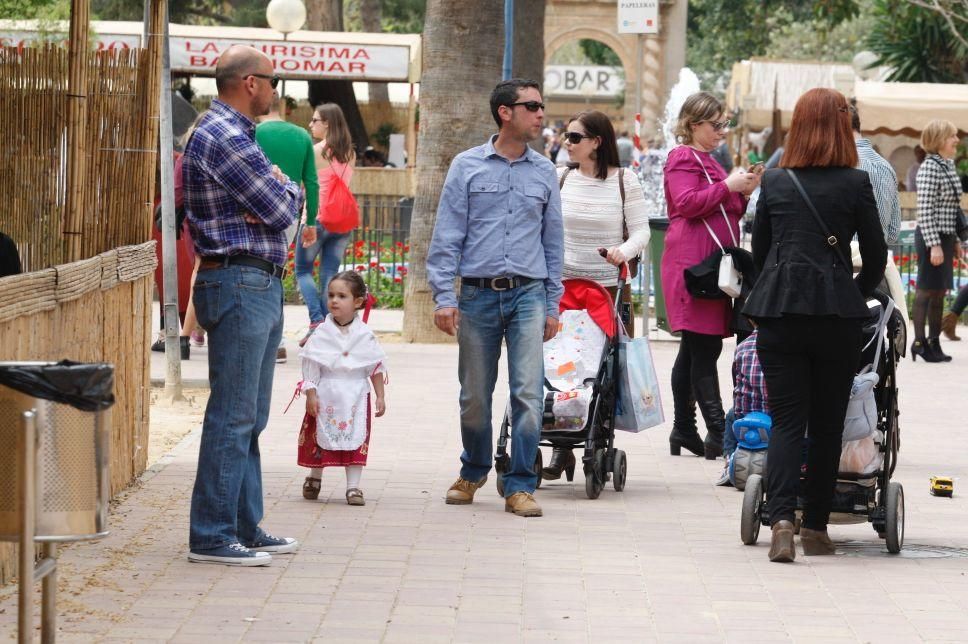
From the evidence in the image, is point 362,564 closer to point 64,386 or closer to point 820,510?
point 820,510

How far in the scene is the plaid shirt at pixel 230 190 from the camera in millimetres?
6117

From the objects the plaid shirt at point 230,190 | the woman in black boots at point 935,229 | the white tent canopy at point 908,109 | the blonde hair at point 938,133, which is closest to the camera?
the plaid shirt at point 230,190

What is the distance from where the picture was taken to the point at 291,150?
1110cm

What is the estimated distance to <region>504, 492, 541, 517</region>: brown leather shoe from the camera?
7559 millimetres

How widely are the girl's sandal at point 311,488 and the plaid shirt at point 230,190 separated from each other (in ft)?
6.11

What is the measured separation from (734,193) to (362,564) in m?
3.42

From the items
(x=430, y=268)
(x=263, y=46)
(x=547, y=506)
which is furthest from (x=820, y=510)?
(x=263, y=46)

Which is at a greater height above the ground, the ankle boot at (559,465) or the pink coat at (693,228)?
the pink coat at (693,228)

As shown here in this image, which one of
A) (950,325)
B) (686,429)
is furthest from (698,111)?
(950,325)

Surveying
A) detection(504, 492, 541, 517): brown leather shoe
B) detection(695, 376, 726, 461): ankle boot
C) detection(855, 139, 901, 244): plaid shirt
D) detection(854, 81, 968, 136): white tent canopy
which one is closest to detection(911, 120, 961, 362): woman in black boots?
detection(855, 139, 901, 244): plaid shirt

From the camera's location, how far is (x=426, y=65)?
1464 cm

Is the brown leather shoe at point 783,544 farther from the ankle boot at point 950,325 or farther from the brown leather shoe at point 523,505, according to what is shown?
the ankle boot at point 950,325

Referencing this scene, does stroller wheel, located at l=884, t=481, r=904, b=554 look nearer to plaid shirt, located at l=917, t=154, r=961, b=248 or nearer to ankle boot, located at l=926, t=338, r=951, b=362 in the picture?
plaid shirt, located at l=917, t=154, r=961, b=248

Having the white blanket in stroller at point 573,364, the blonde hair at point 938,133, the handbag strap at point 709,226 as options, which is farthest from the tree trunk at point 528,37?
the white blanket in stroller at point 573,364
